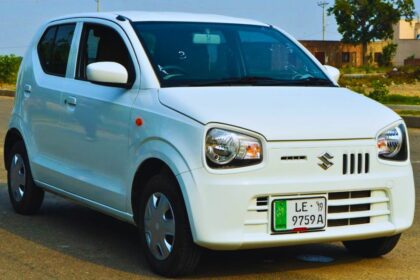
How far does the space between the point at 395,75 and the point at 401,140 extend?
44204mm

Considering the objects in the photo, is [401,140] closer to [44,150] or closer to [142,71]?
→ [142,71]

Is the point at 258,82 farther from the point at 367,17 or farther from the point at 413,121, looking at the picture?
the point at 367,17

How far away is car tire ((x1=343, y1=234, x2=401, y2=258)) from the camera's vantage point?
6469mm

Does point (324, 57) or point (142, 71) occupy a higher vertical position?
point (142, 71)

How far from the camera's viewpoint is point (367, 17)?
10719 cm

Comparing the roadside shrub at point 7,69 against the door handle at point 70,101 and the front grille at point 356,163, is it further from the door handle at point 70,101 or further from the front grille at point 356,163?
the front grille at point 356,163

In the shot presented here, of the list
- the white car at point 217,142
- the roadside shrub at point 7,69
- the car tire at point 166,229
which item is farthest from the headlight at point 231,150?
the roadside shrub at point 7,69

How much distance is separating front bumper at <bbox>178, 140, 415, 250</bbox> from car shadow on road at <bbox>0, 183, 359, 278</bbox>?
0.54m

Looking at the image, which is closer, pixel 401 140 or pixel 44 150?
pixel 401 140

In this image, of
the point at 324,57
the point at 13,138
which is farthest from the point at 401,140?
the point at 324,57

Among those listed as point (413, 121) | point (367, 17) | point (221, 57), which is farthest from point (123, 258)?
point (367, 17)

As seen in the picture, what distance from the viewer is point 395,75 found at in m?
49.4

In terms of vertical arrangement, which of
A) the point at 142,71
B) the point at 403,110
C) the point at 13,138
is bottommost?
the point at 403,110

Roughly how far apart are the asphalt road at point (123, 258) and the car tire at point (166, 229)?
16 cm
